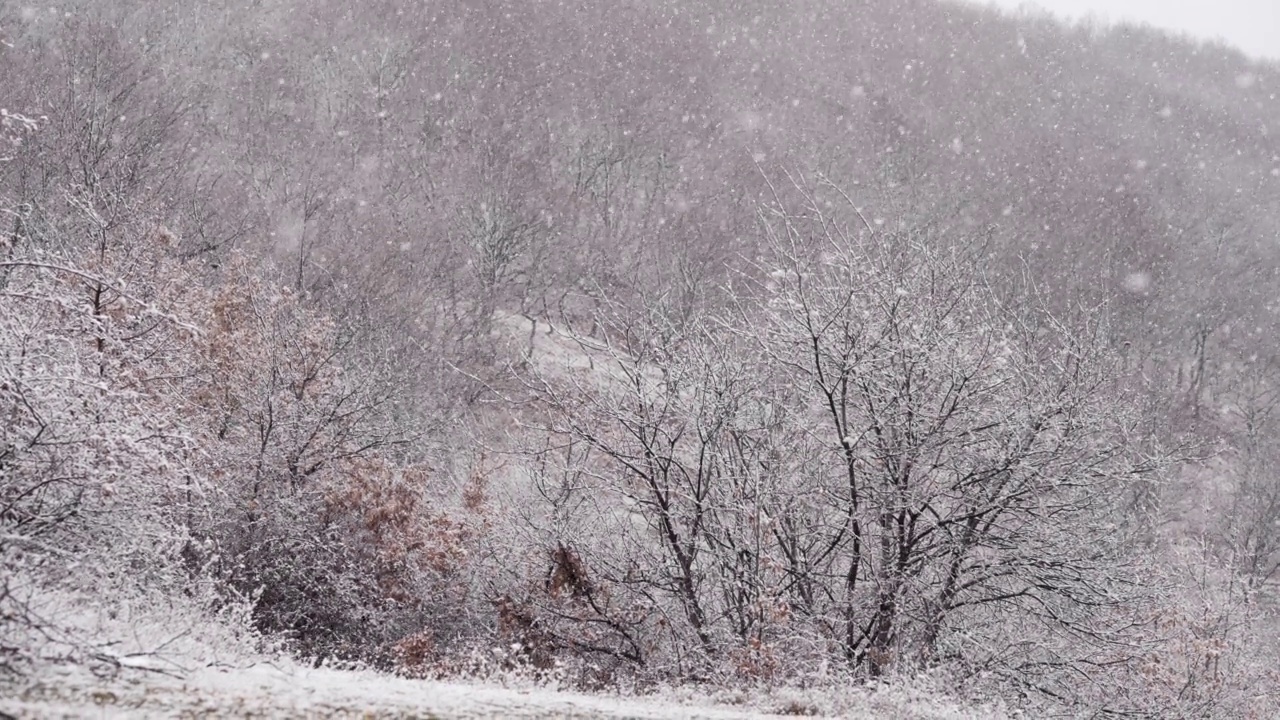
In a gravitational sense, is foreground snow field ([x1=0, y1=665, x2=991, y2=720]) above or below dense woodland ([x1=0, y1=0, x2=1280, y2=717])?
below

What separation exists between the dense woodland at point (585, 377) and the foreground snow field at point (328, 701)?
1.48 ft

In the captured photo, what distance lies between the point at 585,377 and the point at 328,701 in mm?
9974

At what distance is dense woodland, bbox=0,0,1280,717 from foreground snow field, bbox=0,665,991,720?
1.48 ft

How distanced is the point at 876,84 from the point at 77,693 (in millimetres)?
67762

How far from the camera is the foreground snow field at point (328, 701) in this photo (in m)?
3.59

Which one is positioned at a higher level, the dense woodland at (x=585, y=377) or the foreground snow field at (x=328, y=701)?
the dense woodland at (x=585, y=377)

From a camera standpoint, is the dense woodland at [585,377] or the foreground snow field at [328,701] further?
the dense woodland at [585,377]

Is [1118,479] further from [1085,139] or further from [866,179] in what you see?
[1085,139]

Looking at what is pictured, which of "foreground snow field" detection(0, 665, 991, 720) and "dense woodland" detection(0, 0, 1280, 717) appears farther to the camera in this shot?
"dense woodland" detection(0, 0, 1280, 717)

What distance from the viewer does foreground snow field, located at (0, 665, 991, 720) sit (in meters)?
3.59

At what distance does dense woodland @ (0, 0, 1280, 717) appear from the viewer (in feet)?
26.6

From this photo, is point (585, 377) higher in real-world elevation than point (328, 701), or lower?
higher

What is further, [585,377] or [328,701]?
[585,377]

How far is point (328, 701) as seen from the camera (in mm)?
4184
